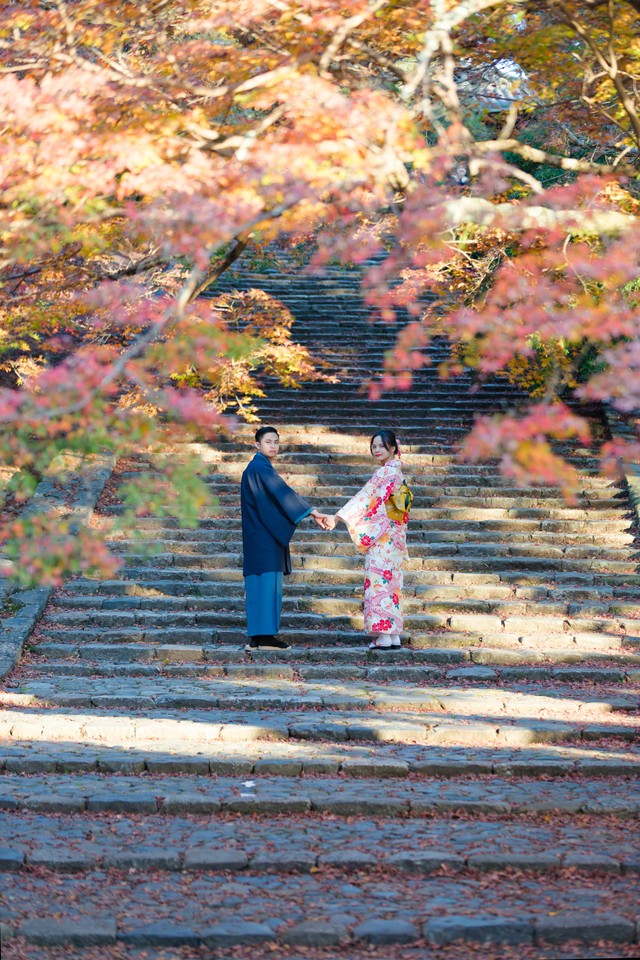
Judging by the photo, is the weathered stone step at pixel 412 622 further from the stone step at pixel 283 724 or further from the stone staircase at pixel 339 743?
the stone step at pixel 283 724

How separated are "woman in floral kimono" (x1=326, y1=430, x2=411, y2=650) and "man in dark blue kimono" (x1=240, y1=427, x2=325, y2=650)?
407mm

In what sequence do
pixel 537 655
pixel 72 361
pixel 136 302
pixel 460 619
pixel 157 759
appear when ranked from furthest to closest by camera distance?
pixel 460 619 < pixel 537 655 < pixel 136 302 < pixel 157 759 < pixel 72 361

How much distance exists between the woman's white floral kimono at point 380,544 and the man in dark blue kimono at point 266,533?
0.40 m

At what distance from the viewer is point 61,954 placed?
3.76 m

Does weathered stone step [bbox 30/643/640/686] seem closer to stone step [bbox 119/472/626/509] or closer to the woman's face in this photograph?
the woman's face

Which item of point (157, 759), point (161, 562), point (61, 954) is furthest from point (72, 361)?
point (161, 562)

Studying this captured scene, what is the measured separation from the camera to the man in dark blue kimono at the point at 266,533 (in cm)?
812

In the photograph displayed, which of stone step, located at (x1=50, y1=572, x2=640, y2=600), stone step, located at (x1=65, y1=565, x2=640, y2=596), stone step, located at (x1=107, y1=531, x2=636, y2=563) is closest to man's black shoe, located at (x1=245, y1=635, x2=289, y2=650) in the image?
stone step, located at (x1=50, y1=572, x2=640, y2=600)

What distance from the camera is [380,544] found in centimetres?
819

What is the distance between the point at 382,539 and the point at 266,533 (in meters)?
0.87

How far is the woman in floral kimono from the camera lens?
320 inches

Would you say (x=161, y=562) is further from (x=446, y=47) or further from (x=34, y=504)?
(x=446, y=47)

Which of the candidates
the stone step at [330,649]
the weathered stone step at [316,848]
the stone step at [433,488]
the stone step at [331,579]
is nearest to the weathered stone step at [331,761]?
the weathered stone step at [316,848]

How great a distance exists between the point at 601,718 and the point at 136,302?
384 cm
